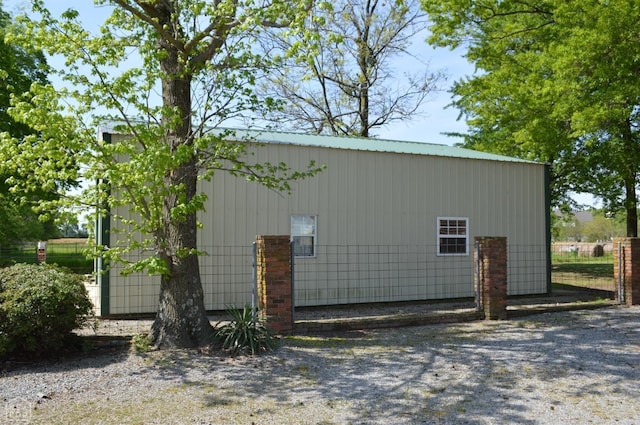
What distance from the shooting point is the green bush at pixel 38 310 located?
647cm

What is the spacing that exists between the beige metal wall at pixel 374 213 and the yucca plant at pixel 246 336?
9.93ft

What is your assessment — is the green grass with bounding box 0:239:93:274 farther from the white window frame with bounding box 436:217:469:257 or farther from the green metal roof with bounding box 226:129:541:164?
the white window frame with bounding box 436:217:469:257

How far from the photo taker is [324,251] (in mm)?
11516

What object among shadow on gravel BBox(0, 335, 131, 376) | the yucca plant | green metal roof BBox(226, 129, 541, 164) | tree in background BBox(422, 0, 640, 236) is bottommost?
shadow on gravel BBox(0, 335, 131, 376)

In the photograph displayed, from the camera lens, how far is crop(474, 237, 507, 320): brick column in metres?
9.95

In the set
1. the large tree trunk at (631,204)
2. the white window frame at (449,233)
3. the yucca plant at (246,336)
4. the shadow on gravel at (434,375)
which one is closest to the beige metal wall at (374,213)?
the white window frame at (449,233)

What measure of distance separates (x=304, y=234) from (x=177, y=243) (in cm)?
419

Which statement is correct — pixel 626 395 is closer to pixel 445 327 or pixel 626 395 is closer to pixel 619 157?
pixel 445 327

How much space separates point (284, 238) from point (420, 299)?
207 inches

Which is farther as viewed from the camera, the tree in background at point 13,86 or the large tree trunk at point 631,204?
the large tree trunk at point 631,204

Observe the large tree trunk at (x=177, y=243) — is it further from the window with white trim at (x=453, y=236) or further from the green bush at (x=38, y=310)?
the window with white trim at (x=453, y=236)

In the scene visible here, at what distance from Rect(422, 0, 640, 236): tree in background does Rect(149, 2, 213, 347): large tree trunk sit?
1047cm

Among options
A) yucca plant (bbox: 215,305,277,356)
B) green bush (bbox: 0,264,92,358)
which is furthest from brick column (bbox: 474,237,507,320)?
green bush (bbox: 0,264,92,358)

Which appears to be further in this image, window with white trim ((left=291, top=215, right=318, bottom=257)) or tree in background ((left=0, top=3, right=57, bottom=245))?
tree in background ((left=0, top=3, right=57, bottom=245))
